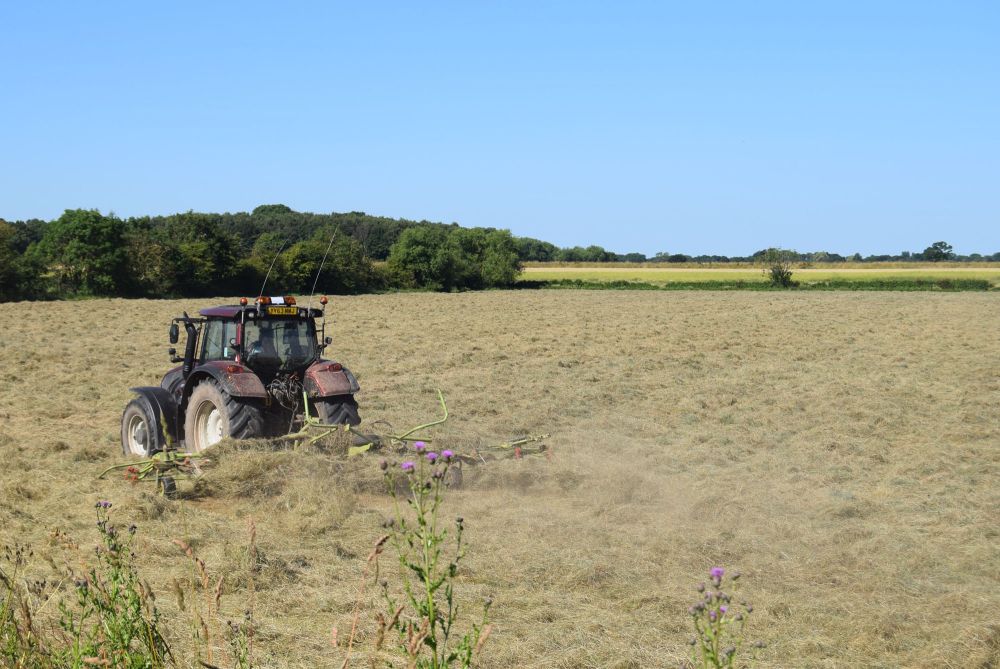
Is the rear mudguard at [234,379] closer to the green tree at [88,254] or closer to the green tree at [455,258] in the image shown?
the green tree at [88,254]

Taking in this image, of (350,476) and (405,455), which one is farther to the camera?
(405,455)

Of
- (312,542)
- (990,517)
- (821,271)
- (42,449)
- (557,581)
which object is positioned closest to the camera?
(557,581)

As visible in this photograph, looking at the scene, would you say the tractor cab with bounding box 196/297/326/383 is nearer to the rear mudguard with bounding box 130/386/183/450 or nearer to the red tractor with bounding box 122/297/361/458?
the red tractor with bounding box 122/297/361/458

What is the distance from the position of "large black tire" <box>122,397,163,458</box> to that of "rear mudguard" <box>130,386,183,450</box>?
0.07 ft

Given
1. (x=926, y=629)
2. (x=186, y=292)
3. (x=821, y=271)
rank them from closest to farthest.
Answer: (x=926, y=629) → (x=186, y=292) → (x=821, y=271)

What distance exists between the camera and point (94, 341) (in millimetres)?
23250

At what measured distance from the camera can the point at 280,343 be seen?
9.66 metres

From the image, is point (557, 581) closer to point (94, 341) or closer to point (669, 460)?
point (669, 460)

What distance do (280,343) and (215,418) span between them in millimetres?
988

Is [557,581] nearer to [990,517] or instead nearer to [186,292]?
[990,517]

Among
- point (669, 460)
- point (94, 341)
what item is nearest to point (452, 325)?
point (94, 341)

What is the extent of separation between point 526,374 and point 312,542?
11.2 metres

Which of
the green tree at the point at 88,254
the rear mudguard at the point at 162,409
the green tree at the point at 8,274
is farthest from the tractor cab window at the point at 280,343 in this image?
the green tree at the point at 88,254

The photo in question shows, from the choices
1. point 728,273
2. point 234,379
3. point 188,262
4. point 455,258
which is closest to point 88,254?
point 188,262
